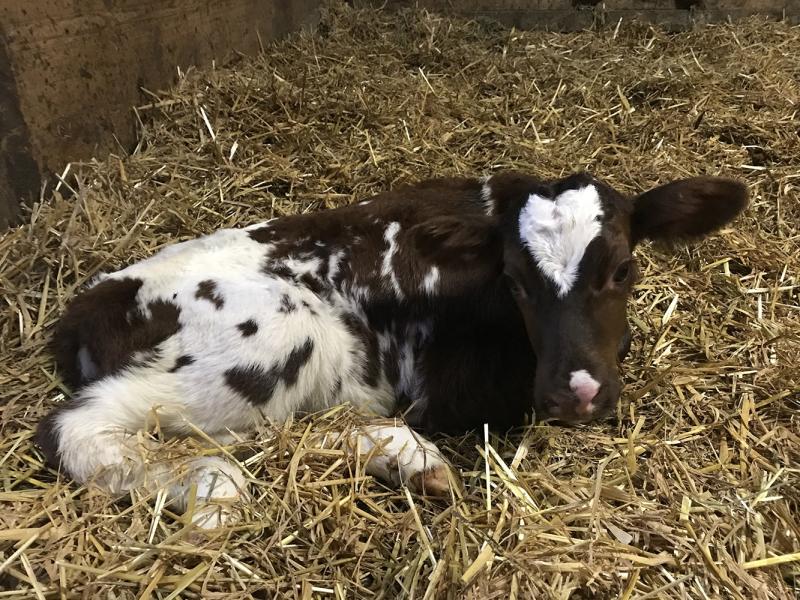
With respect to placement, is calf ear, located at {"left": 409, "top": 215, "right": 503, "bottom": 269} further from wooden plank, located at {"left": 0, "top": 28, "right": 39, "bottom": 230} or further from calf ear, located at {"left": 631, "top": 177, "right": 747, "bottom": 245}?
wooden plank, located at {"left": 0, "top": 28, "right": 39, "bottom": 230}

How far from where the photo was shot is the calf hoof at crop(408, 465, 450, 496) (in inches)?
87.7

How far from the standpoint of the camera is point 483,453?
2.16m

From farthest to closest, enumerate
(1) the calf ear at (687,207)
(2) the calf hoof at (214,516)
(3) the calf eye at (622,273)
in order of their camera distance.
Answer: (1) the calf ear at (687,207) < (3) the calf eye at (622,273) < (2) the calf hoof at (214,516)

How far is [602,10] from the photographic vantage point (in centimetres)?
631

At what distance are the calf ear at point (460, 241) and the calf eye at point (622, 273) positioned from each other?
0.48 metres

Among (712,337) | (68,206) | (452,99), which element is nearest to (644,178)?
(712,337)

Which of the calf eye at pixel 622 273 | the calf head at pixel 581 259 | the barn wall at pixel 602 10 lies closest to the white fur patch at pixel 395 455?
the calf head at pixel 581 259

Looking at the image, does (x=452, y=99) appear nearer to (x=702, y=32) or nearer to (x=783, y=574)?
(x=702, y=32)

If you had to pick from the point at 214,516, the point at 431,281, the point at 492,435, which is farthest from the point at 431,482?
the point at 431,281

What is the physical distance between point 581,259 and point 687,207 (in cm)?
66

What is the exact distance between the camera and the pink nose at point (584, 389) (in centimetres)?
209

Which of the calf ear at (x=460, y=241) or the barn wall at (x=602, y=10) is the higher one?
the barn wall at (x=602, y=10)

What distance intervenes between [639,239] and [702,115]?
2.29 metres

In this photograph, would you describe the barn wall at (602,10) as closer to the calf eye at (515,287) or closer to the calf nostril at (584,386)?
the calf eye at (515,287)
